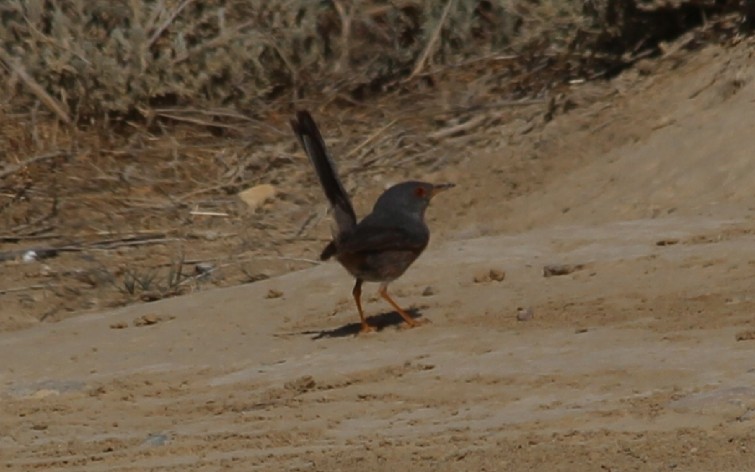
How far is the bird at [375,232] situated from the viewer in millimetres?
7695

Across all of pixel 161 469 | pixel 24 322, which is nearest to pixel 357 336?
pixel 161 469

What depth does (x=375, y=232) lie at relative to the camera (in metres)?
7.74

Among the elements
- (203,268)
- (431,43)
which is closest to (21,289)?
(203,268)

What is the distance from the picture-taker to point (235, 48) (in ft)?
40.4

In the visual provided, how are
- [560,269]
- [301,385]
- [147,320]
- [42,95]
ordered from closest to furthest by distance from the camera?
[301,385] < [560,269] < [147,320] < [42,95]

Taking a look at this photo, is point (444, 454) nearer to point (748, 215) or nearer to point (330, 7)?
point (748, 215)

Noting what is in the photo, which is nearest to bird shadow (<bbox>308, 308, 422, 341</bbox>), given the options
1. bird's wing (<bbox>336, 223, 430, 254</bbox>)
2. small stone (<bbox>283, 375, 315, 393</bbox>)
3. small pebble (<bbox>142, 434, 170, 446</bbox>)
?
bird's wing (<bbox>336, 223, 430, 254</bbox>)

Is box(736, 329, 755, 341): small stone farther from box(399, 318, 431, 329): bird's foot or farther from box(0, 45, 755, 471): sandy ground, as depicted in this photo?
box(399, 318, 431, 329): bird's foot

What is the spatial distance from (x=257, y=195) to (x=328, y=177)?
3.39m

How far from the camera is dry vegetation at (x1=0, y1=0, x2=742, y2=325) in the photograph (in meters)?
11.0

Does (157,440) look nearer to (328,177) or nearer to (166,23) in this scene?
(328,177)

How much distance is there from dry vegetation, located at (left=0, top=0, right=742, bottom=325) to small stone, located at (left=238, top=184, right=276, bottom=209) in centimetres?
9

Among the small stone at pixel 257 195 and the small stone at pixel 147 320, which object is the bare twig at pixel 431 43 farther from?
the small stone at pixel 147 320

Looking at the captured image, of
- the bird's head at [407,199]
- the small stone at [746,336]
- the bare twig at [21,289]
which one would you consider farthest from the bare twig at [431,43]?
the small stone at [746,336]
